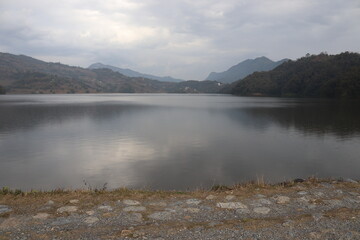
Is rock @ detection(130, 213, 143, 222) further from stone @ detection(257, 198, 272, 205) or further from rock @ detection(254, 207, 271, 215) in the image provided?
stone @ detection(257, 198, 272, 205)

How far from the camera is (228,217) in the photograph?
9000 mm

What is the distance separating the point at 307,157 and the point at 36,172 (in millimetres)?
24062

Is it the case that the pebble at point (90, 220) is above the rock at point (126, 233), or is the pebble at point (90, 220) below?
below

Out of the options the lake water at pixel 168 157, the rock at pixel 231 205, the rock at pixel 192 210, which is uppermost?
the rock at pixel 192 210

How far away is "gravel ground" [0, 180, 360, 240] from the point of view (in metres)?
Answer: 7.71

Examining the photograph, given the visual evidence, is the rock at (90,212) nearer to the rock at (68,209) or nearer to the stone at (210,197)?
the rock at (68,209)

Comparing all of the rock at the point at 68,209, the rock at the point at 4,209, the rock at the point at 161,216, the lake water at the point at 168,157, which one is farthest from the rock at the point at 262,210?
the rock at the point at 4,209

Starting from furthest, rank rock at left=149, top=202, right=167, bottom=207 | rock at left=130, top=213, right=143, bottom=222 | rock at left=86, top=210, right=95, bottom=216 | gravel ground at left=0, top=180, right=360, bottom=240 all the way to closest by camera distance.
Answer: rock at left=149, top=202, right=167, bottom=207
rock at left=86, top=210, right=95, bottom=216
rock at left=130, top=213, right=143, bottom=222
gravel ground at left=0, top=180, right=360, bottom=240

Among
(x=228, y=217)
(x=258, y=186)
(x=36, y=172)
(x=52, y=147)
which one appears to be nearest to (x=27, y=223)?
(x=228, y=217)

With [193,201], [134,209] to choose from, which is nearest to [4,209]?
[134,209]

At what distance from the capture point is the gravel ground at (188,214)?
7707 mm

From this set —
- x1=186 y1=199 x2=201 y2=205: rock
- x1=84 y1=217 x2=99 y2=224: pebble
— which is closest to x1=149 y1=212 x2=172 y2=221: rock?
x1=186 y1=199 x2=201 y2=205: rock

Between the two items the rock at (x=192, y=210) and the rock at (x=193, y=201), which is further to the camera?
the rock at (x=193, y=201)

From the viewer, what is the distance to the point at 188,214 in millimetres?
9297
